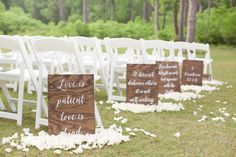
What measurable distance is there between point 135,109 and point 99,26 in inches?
1194

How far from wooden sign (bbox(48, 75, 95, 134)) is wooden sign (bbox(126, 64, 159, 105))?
1940 millimetres

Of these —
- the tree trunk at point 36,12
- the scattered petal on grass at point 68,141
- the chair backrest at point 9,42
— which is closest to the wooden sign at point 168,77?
the scattered petal on grass at point 68,141

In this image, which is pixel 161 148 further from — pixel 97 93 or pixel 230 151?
pixel 97 93

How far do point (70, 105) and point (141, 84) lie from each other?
2.14 metres

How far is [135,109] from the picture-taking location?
6.38 meters

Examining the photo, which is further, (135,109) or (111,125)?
(135,109)

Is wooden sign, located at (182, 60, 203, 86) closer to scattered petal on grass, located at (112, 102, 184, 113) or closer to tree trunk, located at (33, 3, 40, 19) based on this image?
scattered petal on grass, located at (112, 102, 184, 113)

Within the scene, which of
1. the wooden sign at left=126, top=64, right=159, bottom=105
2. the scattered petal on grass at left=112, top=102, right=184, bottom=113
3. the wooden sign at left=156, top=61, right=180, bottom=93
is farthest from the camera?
the wooden sign at left=156, top=61, right=180, bottom=93

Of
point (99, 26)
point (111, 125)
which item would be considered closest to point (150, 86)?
point (111, 125)

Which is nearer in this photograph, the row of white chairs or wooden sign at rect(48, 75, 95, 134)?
wooden sign at rect(48, 75, 95, 134)

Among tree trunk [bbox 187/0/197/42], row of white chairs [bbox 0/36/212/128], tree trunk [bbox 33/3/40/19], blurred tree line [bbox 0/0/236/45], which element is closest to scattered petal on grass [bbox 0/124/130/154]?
row of white chairs [bbox 0/36/212/128]

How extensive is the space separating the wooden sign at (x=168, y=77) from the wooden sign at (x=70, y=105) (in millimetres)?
3442

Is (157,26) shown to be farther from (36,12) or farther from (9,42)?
(36,12)

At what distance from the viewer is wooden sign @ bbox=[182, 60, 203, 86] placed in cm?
913
